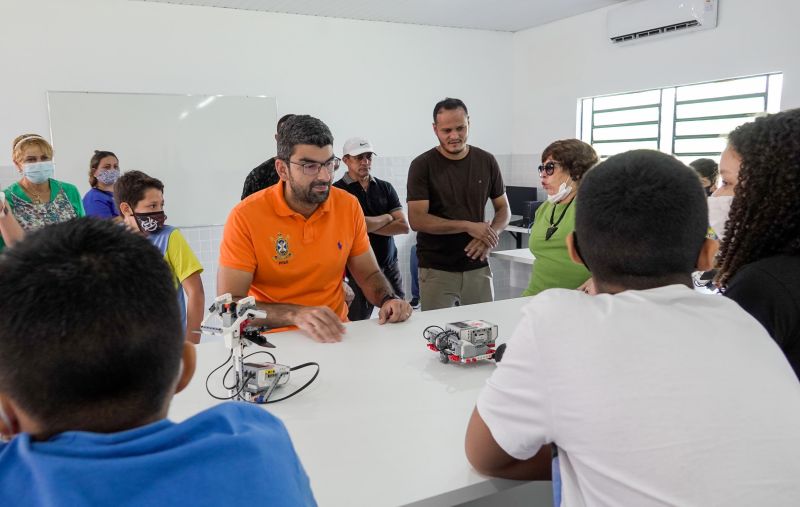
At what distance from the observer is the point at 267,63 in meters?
5.07

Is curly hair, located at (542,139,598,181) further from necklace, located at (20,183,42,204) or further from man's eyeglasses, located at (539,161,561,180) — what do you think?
necklace, located at (20,183,42,204)

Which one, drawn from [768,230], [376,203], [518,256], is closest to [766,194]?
[768,230]

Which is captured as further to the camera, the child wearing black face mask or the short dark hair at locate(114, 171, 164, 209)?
the short dark hair at locate(114, 171, 164, 209)

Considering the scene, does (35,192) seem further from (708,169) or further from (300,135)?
(708,169)

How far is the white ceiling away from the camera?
4824 mm

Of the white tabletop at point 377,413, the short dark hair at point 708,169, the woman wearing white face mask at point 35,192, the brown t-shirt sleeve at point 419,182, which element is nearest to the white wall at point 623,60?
the short dark hair at point 708,169

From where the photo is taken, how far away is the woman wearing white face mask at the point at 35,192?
3406 millimetres

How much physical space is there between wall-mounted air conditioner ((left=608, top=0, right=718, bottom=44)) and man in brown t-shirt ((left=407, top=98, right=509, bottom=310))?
242 centimetres

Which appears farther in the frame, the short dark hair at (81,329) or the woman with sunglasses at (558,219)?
the woman with sunglasses at (558,219)

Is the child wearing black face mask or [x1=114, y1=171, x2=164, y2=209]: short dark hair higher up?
[x1=114, y1=171, x2=164, y2=209]: short dark hair

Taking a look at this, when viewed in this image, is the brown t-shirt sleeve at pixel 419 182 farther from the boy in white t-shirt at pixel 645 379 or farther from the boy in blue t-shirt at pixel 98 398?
the boy in blue t-shirt at pixel 98 398

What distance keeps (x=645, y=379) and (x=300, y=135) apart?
1730mm

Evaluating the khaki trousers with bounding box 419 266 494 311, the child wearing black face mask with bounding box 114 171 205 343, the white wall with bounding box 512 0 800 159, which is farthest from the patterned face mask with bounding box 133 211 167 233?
the white wall with bounding box 512 0 800 159

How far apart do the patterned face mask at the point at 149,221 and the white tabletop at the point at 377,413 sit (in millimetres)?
818
